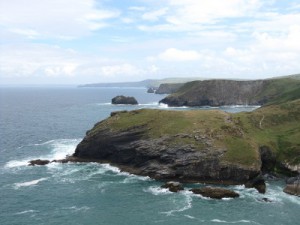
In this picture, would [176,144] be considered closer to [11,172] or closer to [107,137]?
[107,137]

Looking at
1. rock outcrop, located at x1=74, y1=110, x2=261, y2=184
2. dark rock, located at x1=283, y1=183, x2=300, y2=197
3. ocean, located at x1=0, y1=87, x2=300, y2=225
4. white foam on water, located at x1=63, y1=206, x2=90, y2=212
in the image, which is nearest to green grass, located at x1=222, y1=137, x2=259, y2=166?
rock outcrop, located at x1=74, y1=110, x2=261, y2=184

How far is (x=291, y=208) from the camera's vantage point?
79.4 meters

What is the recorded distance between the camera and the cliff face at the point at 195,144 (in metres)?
97.1

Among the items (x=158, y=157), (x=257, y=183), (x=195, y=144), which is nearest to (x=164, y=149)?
(x=158, y=157)

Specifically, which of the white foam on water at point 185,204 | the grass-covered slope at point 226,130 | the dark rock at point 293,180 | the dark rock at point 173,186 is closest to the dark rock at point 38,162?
the grass-covered slope at point 226,130

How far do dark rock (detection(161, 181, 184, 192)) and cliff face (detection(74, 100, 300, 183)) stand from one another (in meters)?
5.43

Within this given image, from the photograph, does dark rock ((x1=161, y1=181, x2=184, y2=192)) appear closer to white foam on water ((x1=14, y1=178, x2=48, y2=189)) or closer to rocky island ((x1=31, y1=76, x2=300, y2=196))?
rocky island ((x1=31, y1=76, x2=300, y2=196))

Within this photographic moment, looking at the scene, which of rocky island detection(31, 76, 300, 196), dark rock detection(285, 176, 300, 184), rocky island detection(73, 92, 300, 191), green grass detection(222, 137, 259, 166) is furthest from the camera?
green grass detection(222, 137, 259, 166)

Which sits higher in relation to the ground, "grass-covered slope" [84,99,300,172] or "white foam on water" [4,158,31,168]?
"grass-covered slope" [84,99,300,172]

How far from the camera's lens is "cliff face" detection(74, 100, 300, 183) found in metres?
97.1

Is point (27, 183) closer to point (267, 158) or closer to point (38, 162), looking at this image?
point (38, 162)

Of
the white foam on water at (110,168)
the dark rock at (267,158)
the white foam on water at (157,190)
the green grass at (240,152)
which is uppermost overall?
the green grass at (240,152)

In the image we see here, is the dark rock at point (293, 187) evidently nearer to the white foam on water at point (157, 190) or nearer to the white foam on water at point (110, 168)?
the white foam on water at point (157, 190)

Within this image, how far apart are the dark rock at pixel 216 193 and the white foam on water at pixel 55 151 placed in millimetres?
50299
